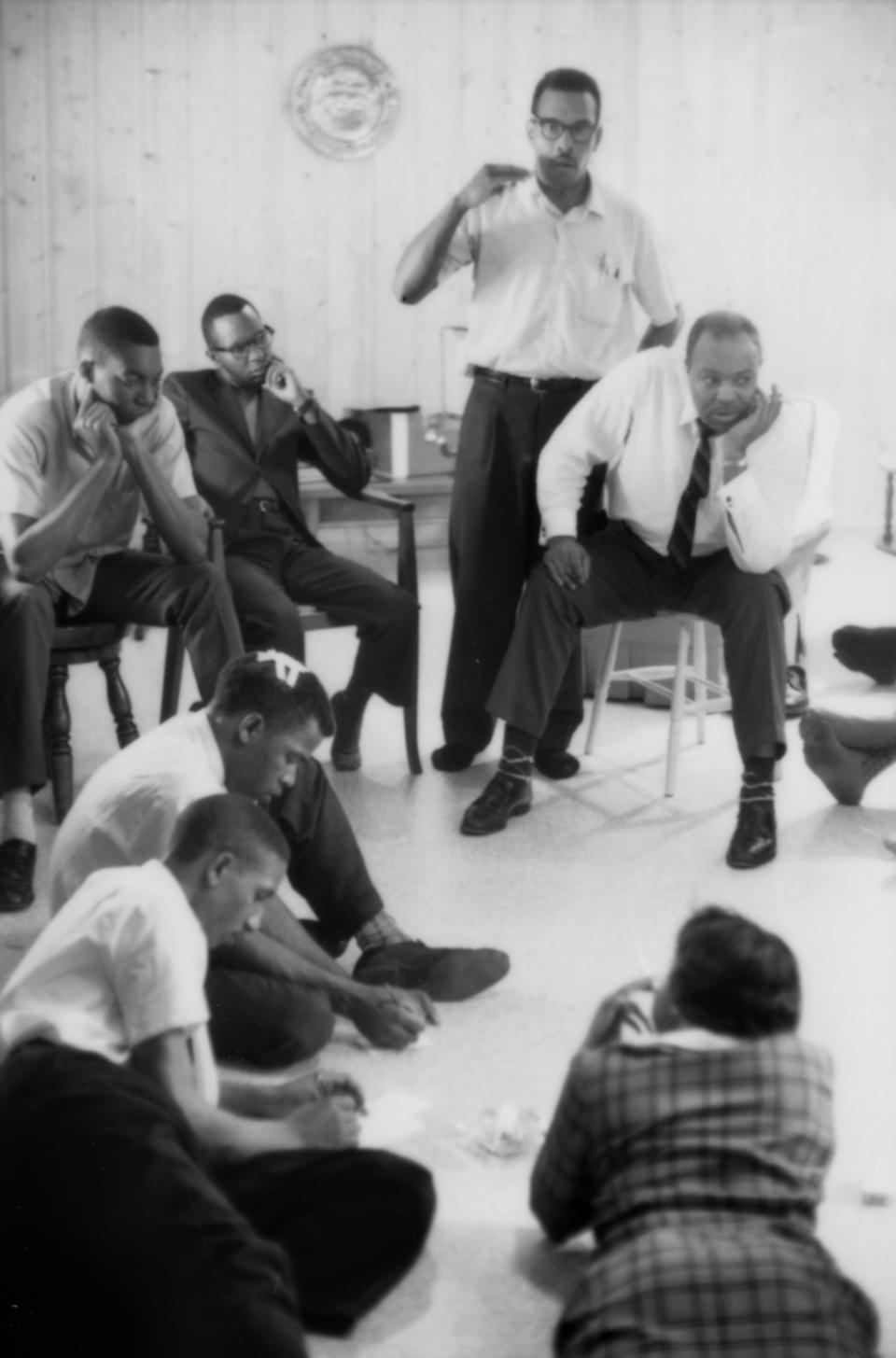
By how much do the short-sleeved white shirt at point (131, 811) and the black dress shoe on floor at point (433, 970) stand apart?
64cm

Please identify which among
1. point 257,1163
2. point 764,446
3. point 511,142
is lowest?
point 257,1163

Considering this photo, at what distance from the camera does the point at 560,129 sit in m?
4.22

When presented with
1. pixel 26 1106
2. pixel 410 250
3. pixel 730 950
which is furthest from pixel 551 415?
pixel 26 1106

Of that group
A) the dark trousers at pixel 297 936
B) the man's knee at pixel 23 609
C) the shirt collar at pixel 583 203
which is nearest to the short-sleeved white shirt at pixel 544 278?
the shirt collar at pixel 583 203

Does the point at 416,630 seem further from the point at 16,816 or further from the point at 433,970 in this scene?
the point at 433,970

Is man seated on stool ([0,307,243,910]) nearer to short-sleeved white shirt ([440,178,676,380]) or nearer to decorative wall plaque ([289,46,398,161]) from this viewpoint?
short-sleeved white shirt ([440,178,676,380])

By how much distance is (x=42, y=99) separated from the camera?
6.68 m

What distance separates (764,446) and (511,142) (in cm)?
348

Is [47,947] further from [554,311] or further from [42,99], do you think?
[42,99]

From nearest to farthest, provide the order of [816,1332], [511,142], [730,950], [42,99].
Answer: [816,1332], [730,950], [42,99], [511,142]

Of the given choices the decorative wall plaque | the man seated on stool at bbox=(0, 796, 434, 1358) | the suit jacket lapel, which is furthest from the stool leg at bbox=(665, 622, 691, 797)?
the decorative wall plaque

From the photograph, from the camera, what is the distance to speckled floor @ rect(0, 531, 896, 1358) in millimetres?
2361

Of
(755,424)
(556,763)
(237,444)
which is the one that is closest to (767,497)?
(755,424)

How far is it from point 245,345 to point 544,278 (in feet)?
2.50
